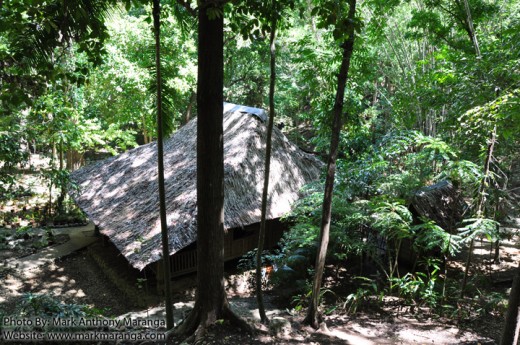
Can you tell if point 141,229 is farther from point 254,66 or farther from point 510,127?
point 254,66

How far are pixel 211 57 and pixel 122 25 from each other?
1184 cm

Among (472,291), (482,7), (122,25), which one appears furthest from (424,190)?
(122,25)

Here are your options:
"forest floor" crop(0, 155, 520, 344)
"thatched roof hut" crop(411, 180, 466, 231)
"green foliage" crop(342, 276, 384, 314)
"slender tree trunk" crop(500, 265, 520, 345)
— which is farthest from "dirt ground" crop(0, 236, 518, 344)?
"thatched roof hut" crop(411, 180, 466, 231)

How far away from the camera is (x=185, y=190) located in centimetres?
921

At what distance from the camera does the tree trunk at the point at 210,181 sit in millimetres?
4395

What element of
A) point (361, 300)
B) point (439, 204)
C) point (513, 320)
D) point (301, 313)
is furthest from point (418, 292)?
point (439, 204)

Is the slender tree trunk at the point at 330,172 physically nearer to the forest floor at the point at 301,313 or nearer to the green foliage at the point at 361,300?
the forest floor at the point at 301,313

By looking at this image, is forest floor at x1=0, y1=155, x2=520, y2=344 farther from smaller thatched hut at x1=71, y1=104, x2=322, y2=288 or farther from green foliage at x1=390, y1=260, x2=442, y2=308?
smaller thatched hut at x1=71, y1=104, x2=322, y2=288

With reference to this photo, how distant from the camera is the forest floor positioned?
534cm

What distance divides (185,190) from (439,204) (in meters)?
6.49

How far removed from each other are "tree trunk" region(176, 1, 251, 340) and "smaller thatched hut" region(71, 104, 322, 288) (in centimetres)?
281

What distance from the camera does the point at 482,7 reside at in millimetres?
9531

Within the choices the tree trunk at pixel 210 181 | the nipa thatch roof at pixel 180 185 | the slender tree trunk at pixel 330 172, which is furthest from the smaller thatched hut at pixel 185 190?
the slender tree trunk at pixel 330 172

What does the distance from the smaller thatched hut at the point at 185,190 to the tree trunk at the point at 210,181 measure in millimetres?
2808
